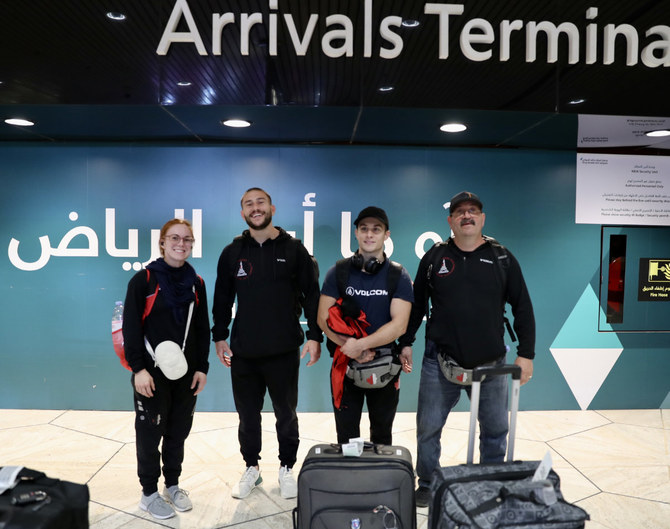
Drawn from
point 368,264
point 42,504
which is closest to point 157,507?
point 42,504

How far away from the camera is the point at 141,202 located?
4.06 m

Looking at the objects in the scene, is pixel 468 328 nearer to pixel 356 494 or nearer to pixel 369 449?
pixel 369 449

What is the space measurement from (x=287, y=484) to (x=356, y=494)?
3.15 ft

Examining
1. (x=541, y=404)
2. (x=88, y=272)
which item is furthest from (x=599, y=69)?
(x=88, y=272)

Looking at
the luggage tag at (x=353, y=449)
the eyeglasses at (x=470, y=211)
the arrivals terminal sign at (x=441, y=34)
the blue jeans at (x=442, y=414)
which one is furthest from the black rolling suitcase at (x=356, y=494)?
the arrivals terminal sign at (x=441, y=34)

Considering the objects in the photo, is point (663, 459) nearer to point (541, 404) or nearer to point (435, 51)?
point (541, 404)

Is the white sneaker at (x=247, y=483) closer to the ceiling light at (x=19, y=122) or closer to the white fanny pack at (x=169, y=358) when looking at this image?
the white fanny pack at (x=169, y=358)

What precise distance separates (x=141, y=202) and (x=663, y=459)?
15.4ft

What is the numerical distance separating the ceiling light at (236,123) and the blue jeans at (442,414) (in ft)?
7.04

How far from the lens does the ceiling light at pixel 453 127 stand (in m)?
3.40

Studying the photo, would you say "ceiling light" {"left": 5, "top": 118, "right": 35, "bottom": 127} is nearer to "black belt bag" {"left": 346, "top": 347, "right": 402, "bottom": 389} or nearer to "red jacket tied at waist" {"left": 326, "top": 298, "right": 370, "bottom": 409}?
"red jacket tied at waist" {"left": 326, "top": 298, "right": 370, "bottom": 409}

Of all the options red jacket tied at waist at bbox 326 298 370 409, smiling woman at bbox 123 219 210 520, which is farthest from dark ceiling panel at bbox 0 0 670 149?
red jacket tied at waist at bbox 326 298 370 409

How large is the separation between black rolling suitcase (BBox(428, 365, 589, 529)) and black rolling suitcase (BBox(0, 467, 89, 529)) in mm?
1252

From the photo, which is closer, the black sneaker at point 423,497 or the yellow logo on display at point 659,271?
the black sneaker at point 423,497
